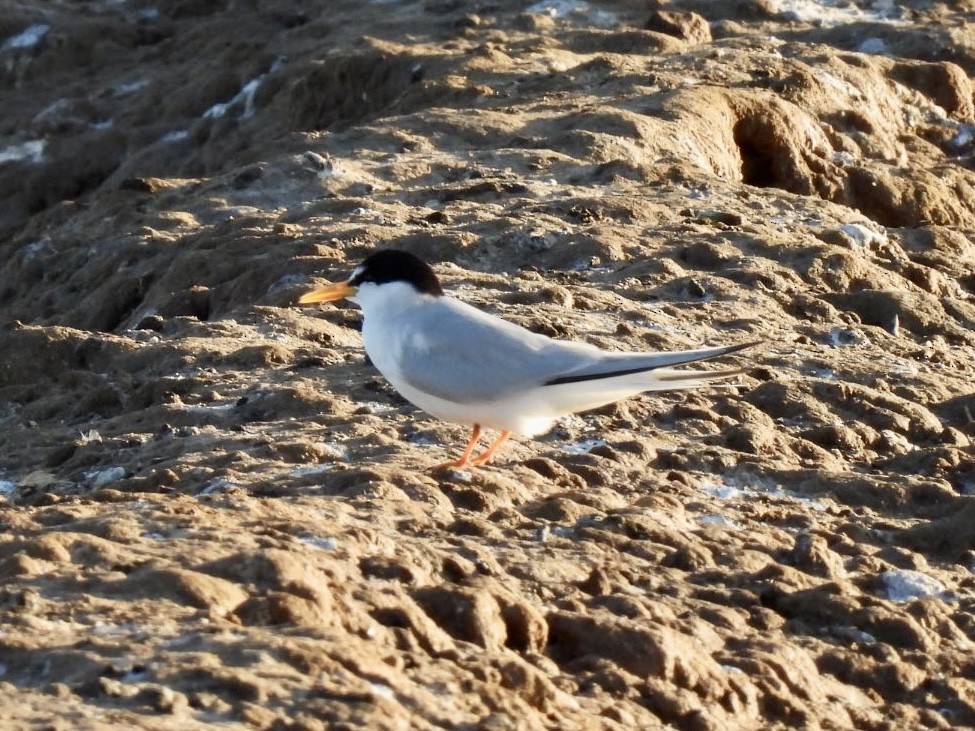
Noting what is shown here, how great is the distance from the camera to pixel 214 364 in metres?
8.03

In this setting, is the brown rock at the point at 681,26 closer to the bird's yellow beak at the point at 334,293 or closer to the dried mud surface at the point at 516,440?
the dried mud surface at the point at 516,440

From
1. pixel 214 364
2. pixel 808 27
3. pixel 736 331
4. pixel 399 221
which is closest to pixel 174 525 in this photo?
pixel 214 364

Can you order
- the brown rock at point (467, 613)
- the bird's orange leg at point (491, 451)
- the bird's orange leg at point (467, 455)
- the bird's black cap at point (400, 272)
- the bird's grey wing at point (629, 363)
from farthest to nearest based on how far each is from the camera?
the bird's black cap at point (400, 272), the bird's orange leg at point (491, 451), the bird's orange leg at point (467, 455), the bird's grey wing at point (629, 363), the brown rock at point (467, 613)

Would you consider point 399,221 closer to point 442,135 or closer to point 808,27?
point 442,135

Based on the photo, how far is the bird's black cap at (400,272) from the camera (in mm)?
6719

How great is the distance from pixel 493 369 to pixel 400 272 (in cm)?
70

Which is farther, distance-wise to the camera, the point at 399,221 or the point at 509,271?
the point at 399,221

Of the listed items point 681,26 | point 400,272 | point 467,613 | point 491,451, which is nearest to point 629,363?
point 491,451

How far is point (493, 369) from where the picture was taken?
6.29 metres

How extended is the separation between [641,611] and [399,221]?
5178 millimetres

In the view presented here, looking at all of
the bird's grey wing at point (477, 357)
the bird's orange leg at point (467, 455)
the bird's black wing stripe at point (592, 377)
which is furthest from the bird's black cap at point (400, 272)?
the bird's black wing stripe at point (592, 377)

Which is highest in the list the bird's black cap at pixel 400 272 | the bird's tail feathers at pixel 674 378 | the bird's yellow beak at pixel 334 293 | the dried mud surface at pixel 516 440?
the bird's black cap at pixel 400 272

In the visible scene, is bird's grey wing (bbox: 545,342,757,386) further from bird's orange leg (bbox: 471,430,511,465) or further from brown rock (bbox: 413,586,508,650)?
brown rock (bbox: 413,586,508,650)

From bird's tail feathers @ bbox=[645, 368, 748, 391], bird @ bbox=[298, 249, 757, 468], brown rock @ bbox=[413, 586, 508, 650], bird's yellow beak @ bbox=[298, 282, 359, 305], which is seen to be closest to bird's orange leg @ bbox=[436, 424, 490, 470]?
bird @ bbox=[298, 249, 757, 468]
